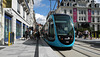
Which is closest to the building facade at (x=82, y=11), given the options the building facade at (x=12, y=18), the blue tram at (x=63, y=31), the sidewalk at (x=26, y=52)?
the building facade at (x=12, y=18)

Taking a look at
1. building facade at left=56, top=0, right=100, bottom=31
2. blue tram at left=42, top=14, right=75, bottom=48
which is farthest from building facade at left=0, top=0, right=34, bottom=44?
building facade at left=56, top=0, right=100, bottom=31

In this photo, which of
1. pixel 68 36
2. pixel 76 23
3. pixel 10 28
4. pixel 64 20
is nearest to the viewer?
pixel 68 36

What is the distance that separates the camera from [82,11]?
52.9 metres

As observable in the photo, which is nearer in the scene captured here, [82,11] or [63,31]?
[63,31]

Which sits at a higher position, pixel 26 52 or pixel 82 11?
pixel 82 11

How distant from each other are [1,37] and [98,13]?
5276 centimetres

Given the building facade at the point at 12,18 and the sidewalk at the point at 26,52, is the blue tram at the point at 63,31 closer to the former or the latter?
the sidewalk at the point at 26,52

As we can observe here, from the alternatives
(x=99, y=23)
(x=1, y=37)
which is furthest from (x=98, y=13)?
(x=1, y=37)

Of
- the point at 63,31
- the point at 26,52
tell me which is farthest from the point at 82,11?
the point at 26,52

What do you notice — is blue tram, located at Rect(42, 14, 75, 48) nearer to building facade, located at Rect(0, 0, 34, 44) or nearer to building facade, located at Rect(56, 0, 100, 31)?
building facade, located at Rect(0, 0, 34, 44)

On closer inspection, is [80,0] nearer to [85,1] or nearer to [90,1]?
[85,1]

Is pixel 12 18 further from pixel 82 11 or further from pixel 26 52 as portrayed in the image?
pixel 82 11

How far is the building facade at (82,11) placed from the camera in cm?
5175

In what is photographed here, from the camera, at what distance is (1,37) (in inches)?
415
